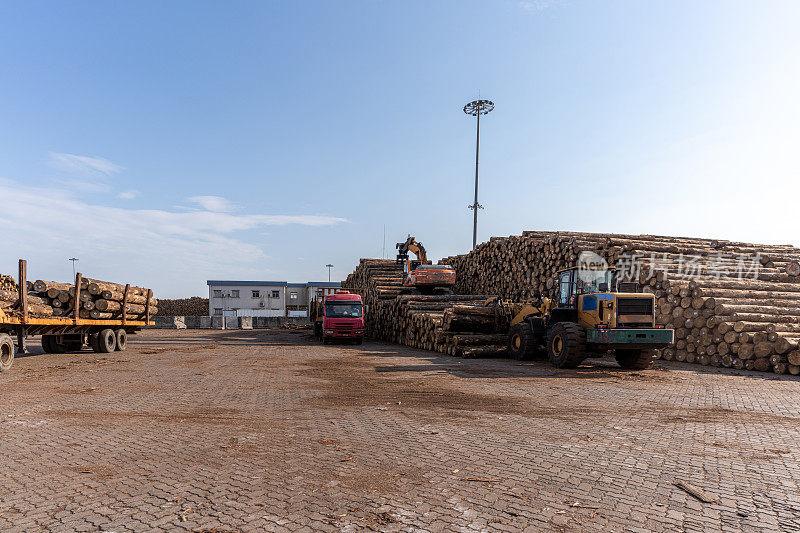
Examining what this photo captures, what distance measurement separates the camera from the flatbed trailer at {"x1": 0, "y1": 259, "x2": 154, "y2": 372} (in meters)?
13.2

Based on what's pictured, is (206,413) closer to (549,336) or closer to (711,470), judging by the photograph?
(711,470)

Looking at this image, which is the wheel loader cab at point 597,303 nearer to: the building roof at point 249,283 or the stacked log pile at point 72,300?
the stacked log pile at point 72,300

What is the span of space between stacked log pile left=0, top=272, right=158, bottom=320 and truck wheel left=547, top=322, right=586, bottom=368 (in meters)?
14.4

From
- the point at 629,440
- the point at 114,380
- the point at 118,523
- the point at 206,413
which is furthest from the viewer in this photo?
the point at 114,380

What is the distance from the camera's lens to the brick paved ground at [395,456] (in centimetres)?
416

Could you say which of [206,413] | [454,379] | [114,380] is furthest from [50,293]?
[454,379]

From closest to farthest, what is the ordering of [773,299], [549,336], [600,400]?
[600,400] < [549,336] < [773,299]

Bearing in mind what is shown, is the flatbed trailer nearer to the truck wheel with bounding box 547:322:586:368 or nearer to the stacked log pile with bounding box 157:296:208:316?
the truck wheel with bounding box 547:322:586:368

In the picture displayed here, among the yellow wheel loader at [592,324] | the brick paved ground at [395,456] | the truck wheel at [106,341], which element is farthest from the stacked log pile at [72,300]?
the yellow wheel loader at [592,324]

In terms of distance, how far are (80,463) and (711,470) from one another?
656 centimetres

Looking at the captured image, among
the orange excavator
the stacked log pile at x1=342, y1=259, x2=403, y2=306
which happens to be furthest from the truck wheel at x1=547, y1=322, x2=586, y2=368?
the stacked log pile at x1=342, y1=259, x2=403, y2=306

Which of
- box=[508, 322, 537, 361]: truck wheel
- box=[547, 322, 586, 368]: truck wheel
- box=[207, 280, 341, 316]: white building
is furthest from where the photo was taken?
box=[207, 280, 341, 316]: white building

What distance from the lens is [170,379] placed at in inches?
467

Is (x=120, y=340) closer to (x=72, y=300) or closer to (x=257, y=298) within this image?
(x=72, y=300)
